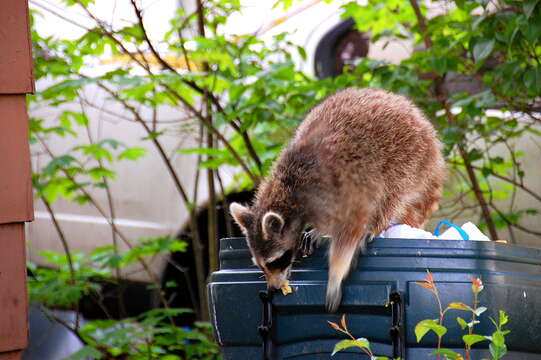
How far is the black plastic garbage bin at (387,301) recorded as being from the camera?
1.96 metres

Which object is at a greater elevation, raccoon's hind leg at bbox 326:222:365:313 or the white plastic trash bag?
the white plastic trash bag

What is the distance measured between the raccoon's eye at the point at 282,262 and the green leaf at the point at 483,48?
1343mm

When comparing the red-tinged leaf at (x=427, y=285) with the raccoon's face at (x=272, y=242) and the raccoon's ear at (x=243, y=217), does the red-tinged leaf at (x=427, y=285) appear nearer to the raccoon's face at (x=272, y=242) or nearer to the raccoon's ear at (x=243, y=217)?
the raccoon's face at (x=272, y=242)

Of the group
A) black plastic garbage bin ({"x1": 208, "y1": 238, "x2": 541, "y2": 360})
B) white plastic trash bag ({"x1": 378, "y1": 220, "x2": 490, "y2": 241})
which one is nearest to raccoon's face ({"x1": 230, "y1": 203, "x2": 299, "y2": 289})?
black plastic garbage bin ({"x1": 208, "y1": 238, "x2": 541, "y2": 360})

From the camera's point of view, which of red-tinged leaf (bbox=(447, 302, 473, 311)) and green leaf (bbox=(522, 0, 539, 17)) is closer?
red-tinged leaf (bbox=(447, 302, 473, 311))

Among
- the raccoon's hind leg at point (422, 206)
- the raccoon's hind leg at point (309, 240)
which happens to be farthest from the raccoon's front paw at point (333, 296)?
the raccoon's hind leg at point (422, 206)

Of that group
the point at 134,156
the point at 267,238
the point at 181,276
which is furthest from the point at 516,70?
the point at 181,276

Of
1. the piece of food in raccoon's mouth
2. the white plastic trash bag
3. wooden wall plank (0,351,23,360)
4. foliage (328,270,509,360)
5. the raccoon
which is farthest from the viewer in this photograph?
wooden wall plank (0,351,23,360)

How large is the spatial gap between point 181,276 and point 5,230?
134 inches

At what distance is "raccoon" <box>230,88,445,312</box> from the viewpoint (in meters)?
2.44

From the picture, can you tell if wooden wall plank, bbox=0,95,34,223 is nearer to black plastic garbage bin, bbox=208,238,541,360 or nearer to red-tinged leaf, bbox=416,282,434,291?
black plastic garbage bin, bbox=208,238,541,360

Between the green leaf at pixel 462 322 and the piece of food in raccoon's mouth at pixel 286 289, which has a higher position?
the piece of food in raccoon's mouth at pixel 286 289

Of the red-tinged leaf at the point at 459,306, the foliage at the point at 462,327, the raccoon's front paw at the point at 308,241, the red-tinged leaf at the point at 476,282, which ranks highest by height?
the raccoon's front paw at the point at 308,241

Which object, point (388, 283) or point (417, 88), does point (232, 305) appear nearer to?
point (388, 283)
